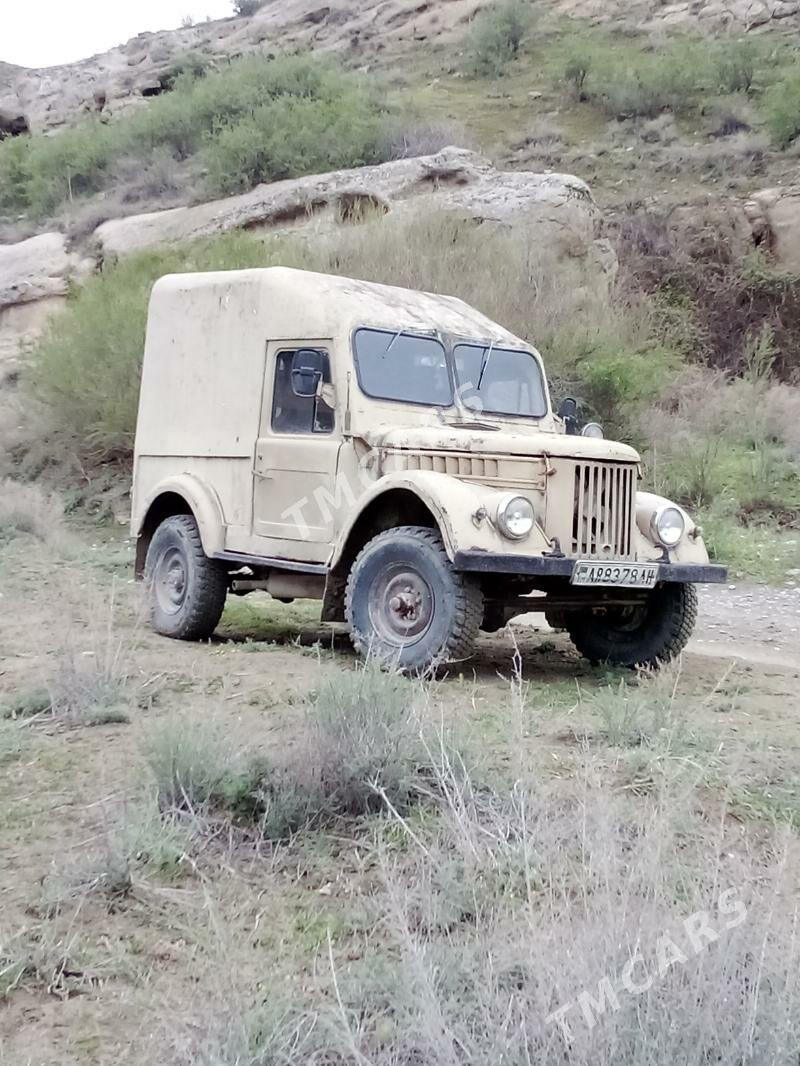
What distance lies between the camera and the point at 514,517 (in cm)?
619

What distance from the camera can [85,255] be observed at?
24234 mm

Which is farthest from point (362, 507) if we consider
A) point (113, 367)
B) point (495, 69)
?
point (495, 69)

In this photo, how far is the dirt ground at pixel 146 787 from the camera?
9.38 feet

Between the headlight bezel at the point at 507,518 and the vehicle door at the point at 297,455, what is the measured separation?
49.6 inches

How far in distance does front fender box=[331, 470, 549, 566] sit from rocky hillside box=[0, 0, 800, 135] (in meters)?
34.3

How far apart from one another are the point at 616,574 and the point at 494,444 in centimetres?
100

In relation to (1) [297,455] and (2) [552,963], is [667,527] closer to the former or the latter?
(1) [297,455]

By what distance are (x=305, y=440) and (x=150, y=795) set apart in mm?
3554

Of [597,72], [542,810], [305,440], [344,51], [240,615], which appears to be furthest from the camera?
[344,51]

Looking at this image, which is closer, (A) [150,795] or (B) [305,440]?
(A) [150,795]

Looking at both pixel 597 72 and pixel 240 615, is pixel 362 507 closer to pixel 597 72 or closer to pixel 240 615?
pixel 240 615

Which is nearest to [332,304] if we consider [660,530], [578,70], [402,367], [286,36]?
[402,367]

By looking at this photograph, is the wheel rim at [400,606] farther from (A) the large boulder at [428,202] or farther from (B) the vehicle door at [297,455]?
(A) the large boulder at [428,202]

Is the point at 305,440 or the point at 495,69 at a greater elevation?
the point at 495,69
